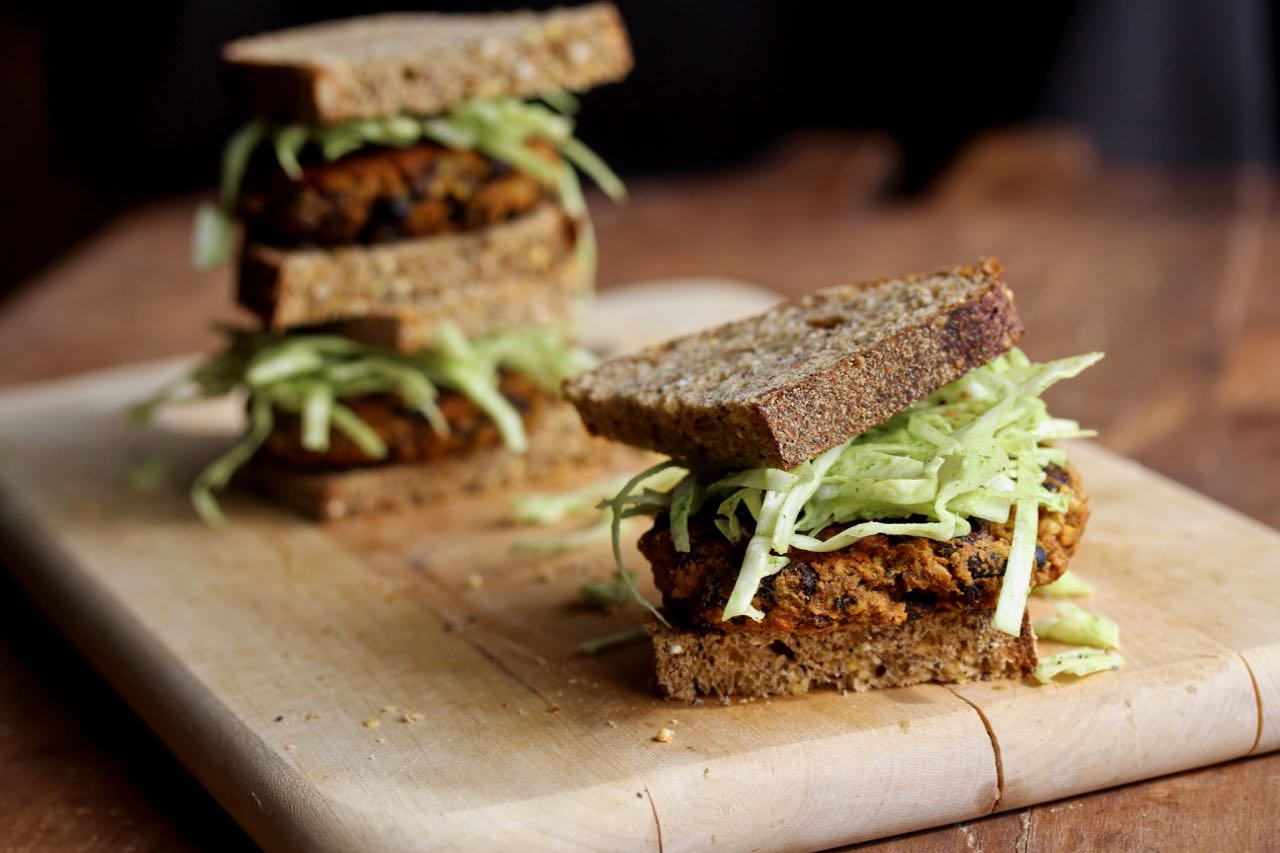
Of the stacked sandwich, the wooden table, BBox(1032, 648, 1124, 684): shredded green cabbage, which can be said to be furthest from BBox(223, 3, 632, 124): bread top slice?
BBox(1032, 648, 1124, 684): shredded green cabbage

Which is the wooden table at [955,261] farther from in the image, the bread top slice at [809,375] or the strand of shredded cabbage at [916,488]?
the bread top slice at [809,375]

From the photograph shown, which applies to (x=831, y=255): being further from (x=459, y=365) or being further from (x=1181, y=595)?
(x=1181, y=595)

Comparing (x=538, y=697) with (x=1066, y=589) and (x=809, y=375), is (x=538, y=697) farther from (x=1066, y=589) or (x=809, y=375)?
(x=1066, y=589)

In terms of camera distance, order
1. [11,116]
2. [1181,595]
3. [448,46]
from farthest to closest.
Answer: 1. [11,116]
2. [448,46]
3. [1181,595]

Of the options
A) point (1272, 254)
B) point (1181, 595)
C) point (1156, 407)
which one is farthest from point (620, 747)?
point (1272, 254)

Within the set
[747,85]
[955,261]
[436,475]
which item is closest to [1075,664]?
[436,475]

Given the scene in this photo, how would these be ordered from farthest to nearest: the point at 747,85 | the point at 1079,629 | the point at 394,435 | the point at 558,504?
1. the point at 747,85
2. the point at 394,435
3. the point at 558,504
4. the point at 1079,629
